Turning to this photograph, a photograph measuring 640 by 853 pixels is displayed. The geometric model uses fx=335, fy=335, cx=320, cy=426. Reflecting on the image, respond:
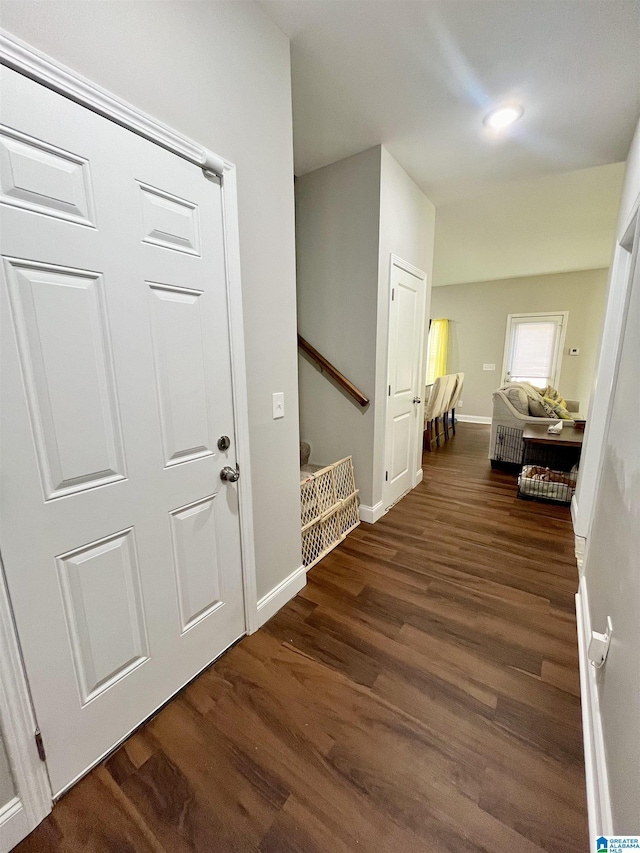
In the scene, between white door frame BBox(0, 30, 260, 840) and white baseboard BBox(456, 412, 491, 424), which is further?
white baseboard BBox(456, 412, 491, 424)

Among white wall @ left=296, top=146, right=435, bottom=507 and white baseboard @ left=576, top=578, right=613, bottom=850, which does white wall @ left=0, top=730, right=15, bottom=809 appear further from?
white wall @ left=296, top=146, right=435, bottom=507

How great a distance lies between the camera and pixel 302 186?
253 centimetres

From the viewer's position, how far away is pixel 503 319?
616 cm

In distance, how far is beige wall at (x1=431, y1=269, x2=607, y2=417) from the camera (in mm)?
5555

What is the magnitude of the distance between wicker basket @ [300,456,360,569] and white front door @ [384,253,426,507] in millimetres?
379

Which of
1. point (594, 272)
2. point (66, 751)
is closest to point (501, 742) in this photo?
point (66, 751)

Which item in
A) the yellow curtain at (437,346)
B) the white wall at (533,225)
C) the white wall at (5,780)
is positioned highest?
the white wall at (533,225)

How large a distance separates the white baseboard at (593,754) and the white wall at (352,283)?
1504mm

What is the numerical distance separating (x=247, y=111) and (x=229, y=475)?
1.43m

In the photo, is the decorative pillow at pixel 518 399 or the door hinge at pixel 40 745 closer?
the door hinge at pixel 40 745

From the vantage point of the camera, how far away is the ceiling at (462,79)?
1.35 metres

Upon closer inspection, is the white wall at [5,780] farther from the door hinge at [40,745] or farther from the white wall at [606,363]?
the white wall at [606,363]

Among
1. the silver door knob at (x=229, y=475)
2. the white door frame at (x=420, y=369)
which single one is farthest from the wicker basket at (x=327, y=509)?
the silver door knob at (x=229, y=475)

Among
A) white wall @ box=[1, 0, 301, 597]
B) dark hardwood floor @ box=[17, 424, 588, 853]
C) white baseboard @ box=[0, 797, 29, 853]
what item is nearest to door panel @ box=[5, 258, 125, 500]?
white wall @ box=[1, 0, 301, 597]
